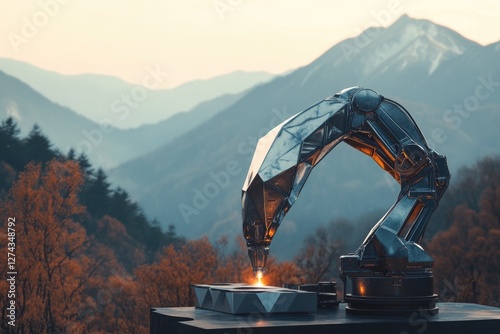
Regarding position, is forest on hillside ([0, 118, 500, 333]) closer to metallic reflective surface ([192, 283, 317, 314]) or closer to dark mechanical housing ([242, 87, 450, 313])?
dark mechanical housing ([242, 87, 450, 313])

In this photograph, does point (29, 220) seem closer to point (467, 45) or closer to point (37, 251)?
point (37, 251)

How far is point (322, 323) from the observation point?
1241 cm

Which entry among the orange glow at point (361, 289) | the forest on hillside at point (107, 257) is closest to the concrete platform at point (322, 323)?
the orange glow at point (361, 289)

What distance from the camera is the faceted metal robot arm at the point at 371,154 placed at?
13.9 m

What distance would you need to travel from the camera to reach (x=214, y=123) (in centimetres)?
15112

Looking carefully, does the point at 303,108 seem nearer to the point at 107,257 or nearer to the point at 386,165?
the point at 107,257

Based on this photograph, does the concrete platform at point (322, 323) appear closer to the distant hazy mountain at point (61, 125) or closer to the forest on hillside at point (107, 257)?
the forest on hillside at point (107, 257)

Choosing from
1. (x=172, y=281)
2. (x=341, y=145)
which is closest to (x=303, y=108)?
(x=341, y=145)

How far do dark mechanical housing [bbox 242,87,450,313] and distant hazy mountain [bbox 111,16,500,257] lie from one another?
78.5 m

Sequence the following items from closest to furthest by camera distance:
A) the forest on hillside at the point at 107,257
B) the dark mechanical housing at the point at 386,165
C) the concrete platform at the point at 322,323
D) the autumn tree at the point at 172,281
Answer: the concrete platform at the point at 322,323, the dark mechanical housing at the point at 386,165, the forest on hillside at the point at 107,257, the autumn tree at the point at 172,281

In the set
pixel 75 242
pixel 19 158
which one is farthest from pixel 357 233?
pixel 75 242

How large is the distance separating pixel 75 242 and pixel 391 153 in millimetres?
20861

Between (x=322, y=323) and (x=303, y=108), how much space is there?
113 meters

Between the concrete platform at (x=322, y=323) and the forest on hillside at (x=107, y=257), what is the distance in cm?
1147
